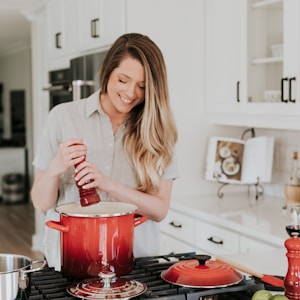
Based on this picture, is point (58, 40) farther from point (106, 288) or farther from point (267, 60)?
point (106, 288)

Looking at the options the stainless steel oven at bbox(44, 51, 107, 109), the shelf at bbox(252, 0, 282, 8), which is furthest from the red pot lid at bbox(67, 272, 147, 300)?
the stainless steel oven at bbox(44, 51, 107, 109)

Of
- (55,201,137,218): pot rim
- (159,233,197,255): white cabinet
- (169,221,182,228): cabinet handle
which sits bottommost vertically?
(159,233,197,255): white cabinet

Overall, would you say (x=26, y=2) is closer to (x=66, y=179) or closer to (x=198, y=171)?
(x=198, y=171)

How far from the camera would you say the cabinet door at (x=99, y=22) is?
11.9 ft

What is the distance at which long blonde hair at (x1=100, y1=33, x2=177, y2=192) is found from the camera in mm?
1973

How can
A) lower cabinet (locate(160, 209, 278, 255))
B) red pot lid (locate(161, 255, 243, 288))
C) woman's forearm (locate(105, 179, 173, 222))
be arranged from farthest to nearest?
lower cabinet (locate(160, 209, 278, 255)), woman's forearm (locate(105, 179, 173, 222)), red pot lid (locate(161, 255, 243, 288))

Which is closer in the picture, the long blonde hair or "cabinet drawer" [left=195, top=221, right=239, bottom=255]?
the long blonde hair

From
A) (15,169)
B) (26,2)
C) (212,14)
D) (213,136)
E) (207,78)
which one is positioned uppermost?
(26,2)

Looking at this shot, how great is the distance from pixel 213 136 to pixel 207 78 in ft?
1.23

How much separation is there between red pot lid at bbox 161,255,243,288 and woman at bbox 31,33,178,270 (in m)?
0.44

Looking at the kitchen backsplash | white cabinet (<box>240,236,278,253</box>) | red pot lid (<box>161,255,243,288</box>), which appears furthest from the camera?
the kitchen backsplash

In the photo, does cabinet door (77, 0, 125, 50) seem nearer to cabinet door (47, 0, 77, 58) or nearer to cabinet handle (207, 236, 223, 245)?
cabinet door (47, 0, 77, 58)

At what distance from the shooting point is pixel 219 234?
10.1 feet

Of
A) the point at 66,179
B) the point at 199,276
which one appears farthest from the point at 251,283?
the point at 66,179
